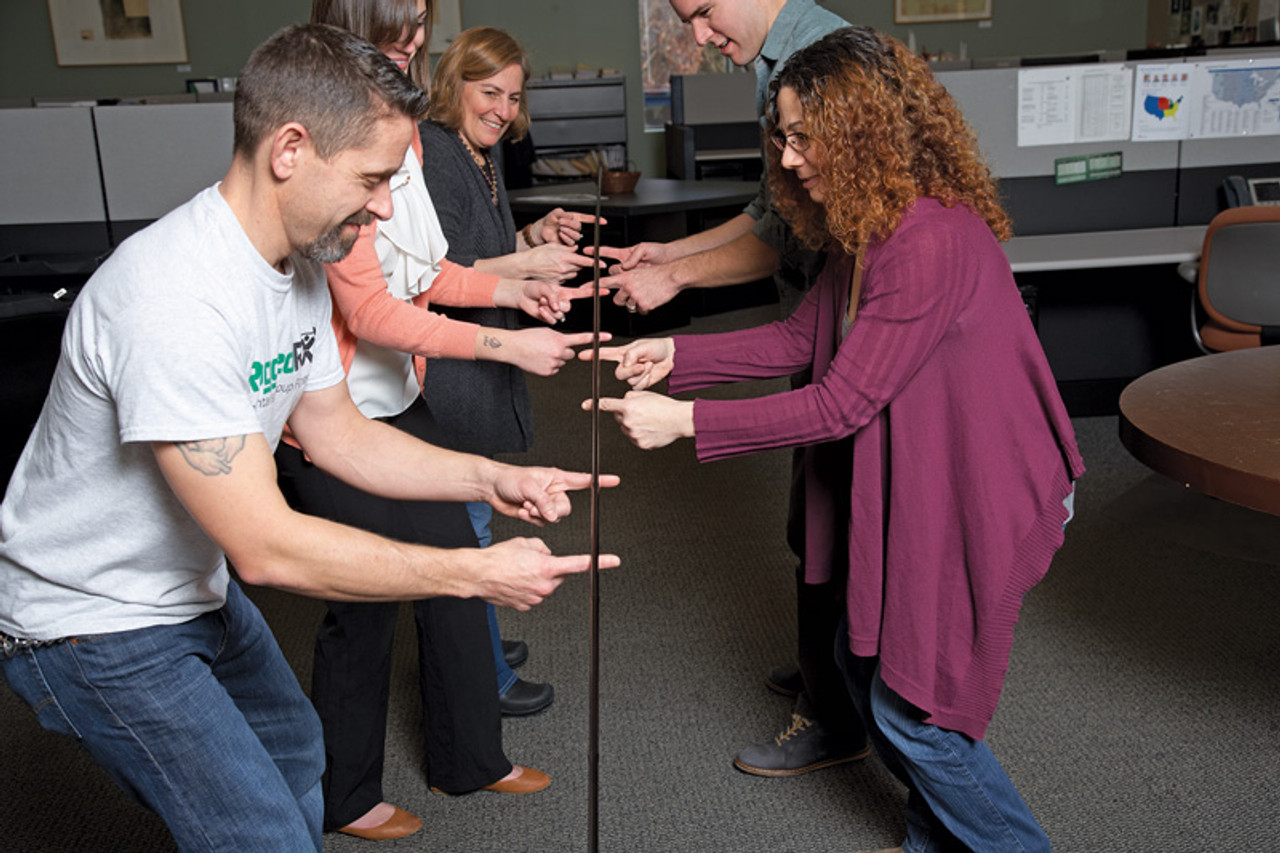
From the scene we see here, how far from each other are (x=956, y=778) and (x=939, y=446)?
1.45 ft

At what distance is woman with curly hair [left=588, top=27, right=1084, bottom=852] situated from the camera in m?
1.36

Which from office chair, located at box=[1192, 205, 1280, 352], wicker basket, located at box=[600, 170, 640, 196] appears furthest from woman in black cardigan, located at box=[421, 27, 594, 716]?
wicker basket, located at box=[600, 170, 640, 196]

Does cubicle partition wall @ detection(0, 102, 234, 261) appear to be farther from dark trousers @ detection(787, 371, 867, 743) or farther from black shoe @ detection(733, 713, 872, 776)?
black shoe @ detection(733, 713, 872, 776)

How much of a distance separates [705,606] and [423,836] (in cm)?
102

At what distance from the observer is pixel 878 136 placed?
1.36 m

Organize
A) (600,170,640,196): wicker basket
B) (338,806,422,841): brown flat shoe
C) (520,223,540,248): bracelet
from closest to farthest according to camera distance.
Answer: (338,806,422,841): brown flat shoe → (520,223,540,248): bracelet → (600,170,640,196): wicker basket

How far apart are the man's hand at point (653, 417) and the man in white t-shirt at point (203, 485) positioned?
0.35 metres

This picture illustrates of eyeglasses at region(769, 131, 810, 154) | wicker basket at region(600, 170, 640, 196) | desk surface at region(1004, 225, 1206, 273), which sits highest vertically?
eyeglasses at region(769, 131, 810, 154)

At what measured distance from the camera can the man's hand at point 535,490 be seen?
1.34 m

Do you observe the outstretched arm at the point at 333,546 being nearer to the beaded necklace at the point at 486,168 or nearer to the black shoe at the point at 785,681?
the beaded necklace at the point at 486,168

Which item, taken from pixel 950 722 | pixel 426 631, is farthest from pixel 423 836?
pixel 950 722

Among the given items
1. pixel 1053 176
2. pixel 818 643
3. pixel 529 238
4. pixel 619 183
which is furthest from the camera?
pixel 619 183

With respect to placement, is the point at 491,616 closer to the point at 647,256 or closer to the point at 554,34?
the point at 647,256

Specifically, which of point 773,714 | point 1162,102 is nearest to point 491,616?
point 773,714
